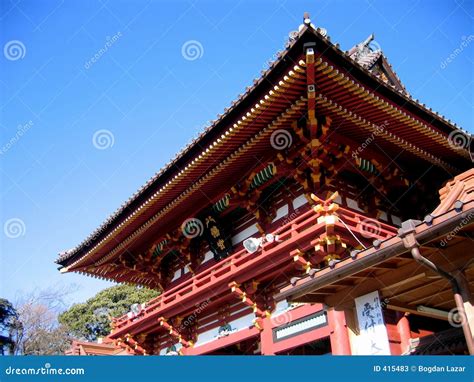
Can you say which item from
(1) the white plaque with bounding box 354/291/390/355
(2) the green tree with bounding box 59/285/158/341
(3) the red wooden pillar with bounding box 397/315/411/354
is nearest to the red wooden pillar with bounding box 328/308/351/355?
(1) the white plaque with bounding box 354/291/390/355

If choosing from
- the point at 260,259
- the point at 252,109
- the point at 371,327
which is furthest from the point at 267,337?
the point at 252,109

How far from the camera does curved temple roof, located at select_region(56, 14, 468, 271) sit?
337 inches

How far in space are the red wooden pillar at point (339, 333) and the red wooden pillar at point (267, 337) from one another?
185cm

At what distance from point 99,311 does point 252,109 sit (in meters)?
32.9

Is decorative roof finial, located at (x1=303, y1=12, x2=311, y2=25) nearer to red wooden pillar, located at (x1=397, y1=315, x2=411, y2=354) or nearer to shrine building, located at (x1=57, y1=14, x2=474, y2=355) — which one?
shrine building, located at (x1=57, y1=14, x2=474, y2=355)

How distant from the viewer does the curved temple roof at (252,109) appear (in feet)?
28.1

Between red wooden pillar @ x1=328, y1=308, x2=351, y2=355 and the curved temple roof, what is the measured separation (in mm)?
4575

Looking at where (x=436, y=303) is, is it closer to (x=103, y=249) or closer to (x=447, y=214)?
(x=447, y=214)

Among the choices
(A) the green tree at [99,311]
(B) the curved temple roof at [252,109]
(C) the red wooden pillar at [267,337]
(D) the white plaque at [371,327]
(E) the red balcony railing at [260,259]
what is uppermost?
(A) the green tree at [99,311]

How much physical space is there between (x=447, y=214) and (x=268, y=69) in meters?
5.04

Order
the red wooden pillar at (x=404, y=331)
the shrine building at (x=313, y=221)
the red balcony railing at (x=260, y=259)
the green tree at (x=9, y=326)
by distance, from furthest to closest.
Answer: the green tree at (x=9, y=326) → the red balcony railing at (x=260, y=259) → the red wooden pillar at (x=404, y=331) → the shrine building at (x=313, y=221)

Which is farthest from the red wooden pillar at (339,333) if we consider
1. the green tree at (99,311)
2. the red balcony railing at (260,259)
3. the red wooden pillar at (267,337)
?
the green tree at (99,311)

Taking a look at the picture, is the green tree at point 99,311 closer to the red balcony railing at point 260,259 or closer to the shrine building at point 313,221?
the shrine building at point 313,221

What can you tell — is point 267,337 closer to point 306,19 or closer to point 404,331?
point 404,331
